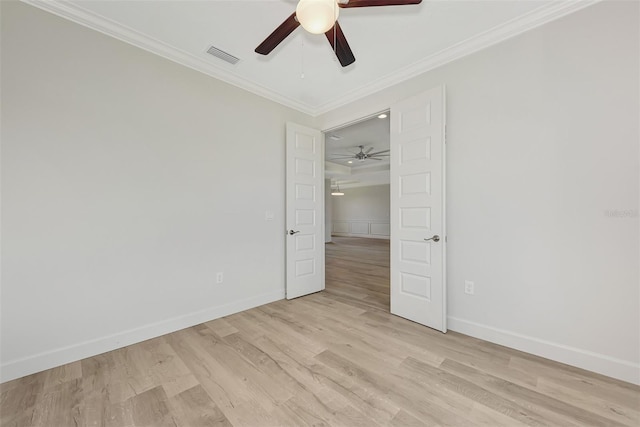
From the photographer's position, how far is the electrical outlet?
2352 millimetres

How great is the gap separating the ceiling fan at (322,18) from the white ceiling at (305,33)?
1.47 feet

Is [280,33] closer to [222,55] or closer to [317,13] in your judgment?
[317,13]

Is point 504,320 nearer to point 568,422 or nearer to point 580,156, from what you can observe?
point 568,422

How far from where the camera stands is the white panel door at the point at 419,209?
243cm

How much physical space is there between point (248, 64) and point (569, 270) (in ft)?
11.8

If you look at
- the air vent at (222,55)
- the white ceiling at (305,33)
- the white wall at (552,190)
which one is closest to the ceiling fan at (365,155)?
the white ceiling at (305,33)

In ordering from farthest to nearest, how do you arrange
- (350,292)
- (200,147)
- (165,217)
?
(350,292)
(200,147)
(165,217)

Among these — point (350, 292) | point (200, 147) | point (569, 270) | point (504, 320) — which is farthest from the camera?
point (350, 292)

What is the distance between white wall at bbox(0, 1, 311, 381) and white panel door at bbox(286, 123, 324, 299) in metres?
0.56

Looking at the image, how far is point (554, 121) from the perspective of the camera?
1955mm

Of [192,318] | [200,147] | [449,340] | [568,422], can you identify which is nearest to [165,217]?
[200,147]

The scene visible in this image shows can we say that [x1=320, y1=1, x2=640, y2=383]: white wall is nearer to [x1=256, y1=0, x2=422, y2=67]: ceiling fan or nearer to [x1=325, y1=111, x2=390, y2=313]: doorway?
[x1=325, y1=111, x2=390, y2=313]: doorway

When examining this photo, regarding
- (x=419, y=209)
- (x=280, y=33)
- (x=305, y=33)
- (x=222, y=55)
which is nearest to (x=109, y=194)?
(x=222, y=55)

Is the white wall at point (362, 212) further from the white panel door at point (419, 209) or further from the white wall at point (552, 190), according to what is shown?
the white wall at point (552, 190)
